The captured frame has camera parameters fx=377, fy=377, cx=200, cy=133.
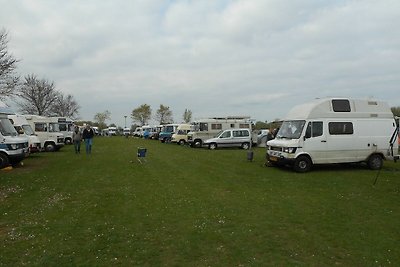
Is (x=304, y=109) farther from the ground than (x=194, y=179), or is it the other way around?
(x=304, y=109)

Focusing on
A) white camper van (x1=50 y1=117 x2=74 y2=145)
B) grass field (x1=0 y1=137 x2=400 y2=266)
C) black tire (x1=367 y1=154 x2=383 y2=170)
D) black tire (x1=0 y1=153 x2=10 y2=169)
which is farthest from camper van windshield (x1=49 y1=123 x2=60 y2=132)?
black tire (x1=367 y1=154 x2=383 y2=170)

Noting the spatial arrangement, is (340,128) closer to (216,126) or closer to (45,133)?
(216,126)

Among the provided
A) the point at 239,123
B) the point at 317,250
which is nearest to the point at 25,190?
the point at 317,250

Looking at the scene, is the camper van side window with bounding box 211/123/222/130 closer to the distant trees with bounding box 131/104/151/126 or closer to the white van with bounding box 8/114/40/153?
the white van with bounding box 8/114/40/153

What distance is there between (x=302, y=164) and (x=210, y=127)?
713 inches

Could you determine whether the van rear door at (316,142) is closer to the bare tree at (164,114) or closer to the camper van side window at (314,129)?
the camper van side window at (314,129)

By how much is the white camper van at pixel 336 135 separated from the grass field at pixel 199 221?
2.14 m

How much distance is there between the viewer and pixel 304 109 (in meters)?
16.1

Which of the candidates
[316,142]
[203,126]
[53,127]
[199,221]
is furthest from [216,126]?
[199,221]

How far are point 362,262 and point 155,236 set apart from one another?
3.27 metres

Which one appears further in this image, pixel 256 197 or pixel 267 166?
pixel 267 166

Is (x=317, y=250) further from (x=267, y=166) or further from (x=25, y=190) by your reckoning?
(x=267, y=166)

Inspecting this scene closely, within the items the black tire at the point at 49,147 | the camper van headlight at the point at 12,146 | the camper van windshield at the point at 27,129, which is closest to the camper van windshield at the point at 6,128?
the camper van headlight at the point at 12,146

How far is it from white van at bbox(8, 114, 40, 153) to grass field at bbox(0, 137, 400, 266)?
11.1 metres
